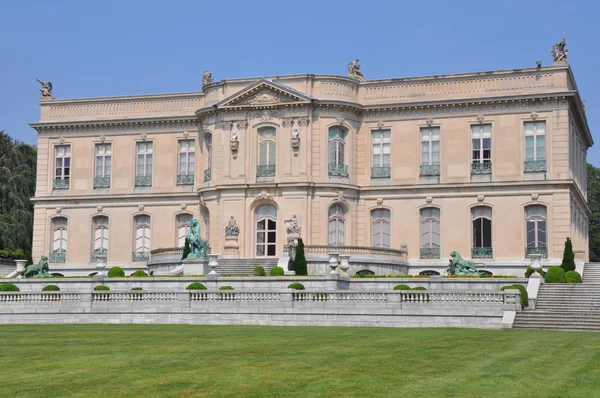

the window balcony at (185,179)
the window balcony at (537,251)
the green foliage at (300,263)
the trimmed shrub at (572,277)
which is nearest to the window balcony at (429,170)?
the window balcony at (537,251)

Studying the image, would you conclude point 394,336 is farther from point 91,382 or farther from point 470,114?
point 470,114

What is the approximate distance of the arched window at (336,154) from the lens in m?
51.6

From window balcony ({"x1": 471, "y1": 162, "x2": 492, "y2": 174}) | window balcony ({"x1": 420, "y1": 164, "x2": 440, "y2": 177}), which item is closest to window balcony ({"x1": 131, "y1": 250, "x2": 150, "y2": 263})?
window balcony ({"x1": 420, "y1": 164, "x2": 440, "y2": 177})

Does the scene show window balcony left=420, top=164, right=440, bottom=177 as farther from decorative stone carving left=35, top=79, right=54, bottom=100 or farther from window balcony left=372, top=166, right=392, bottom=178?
decorative stone carving left=35, top=79, right=54, bottom=100

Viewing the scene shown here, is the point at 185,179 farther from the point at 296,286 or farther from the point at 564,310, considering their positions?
the point at 564,310

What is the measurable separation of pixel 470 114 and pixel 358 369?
36521 millimetres

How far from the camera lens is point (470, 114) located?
50594mm

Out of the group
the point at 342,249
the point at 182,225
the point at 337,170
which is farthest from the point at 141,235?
the point at 342,249

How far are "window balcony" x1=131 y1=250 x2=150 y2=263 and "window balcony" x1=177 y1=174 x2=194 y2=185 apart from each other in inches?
176

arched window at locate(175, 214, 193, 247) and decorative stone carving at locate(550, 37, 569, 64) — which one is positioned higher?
decorative stone carving at locate(550, 37, 569, 64)

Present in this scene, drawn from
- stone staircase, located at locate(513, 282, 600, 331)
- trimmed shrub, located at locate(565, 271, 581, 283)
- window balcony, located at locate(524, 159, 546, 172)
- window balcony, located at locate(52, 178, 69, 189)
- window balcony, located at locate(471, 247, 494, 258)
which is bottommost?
stone staircase, located at locate(513, 282, 600, 331)

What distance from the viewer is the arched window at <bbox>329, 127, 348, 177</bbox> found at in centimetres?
5159

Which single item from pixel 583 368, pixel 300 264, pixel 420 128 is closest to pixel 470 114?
pixel 420 128

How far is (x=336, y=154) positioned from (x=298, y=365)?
35.9 meters
